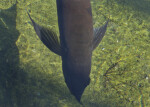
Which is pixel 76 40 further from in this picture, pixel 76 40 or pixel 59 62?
pixel 59 62

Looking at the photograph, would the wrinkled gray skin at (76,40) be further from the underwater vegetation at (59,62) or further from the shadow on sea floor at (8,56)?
the shadow on sea floor at (8,56)

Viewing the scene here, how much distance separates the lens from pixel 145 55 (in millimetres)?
3258

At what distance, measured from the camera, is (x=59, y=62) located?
310 cm

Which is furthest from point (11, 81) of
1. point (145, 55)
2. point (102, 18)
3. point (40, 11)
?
point (145, 55)

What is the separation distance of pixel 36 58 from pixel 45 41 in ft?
1.46

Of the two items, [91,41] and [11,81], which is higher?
[91,41]

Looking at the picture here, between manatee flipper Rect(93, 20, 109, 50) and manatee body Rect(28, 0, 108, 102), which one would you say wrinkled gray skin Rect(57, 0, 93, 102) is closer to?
manatee body Rect(28, 0, 108, 102)

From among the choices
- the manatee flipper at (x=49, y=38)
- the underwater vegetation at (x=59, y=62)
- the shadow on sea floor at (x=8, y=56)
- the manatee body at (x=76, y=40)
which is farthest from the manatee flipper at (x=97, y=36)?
the shadow on sea floor at (x=8, y=56)

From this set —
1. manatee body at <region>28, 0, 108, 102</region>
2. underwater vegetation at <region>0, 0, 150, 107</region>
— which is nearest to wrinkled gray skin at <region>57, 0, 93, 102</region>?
manatee body at <region>28, 0, 108, 102</region>

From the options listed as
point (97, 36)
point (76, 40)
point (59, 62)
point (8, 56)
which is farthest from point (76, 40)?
point (8, 56)

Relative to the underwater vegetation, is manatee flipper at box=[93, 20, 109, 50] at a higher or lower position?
higher

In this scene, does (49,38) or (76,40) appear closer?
(76,40)

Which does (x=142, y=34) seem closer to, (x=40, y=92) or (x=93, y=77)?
(x=93, y=77)

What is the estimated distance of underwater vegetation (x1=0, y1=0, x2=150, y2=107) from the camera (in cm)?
268
